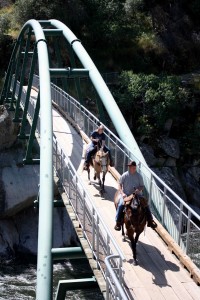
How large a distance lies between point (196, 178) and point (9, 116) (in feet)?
45.0

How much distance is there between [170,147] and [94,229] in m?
25.0

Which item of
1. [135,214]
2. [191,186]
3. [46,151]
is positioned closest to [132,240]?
[135,214]

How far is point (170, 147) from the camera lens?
35281mm

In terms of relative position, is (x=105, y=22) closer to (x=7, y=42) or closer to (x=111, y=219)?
(x=7, y=42)

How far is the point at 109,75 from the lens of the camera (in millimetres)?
39969

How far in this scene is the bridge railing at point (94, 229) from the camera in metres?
8.66

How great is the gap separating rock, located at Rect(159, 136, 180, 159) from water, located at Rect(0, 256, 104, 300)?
37.2ft

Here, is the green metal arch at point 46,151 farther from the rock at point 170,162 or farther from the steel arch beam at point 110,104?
the rock at point 170,162

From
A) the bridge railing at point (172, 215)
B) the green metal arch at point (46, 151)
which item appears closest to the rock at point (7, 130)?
the green metal arch at point (46, 151)

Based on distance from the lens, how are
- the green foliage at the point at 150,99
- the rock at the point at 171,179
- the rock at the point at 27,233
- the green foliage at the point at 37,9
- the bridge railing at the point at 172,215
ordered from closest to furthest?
the bridge railing at the point at 172,215, the rock at the point at 27,233, the rock at the point at 171,179, the green foliage at the point at 150,99, the green foliage at the point at 37,9

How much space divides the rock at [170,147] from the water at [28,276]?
11.3 m

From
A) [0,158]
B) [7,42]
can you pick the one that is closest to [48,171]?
[0,158]

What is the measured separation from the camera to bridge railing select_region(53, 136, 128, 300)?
8664 mm

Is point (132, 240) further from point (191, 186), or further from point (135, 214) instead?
point (191, 186)
